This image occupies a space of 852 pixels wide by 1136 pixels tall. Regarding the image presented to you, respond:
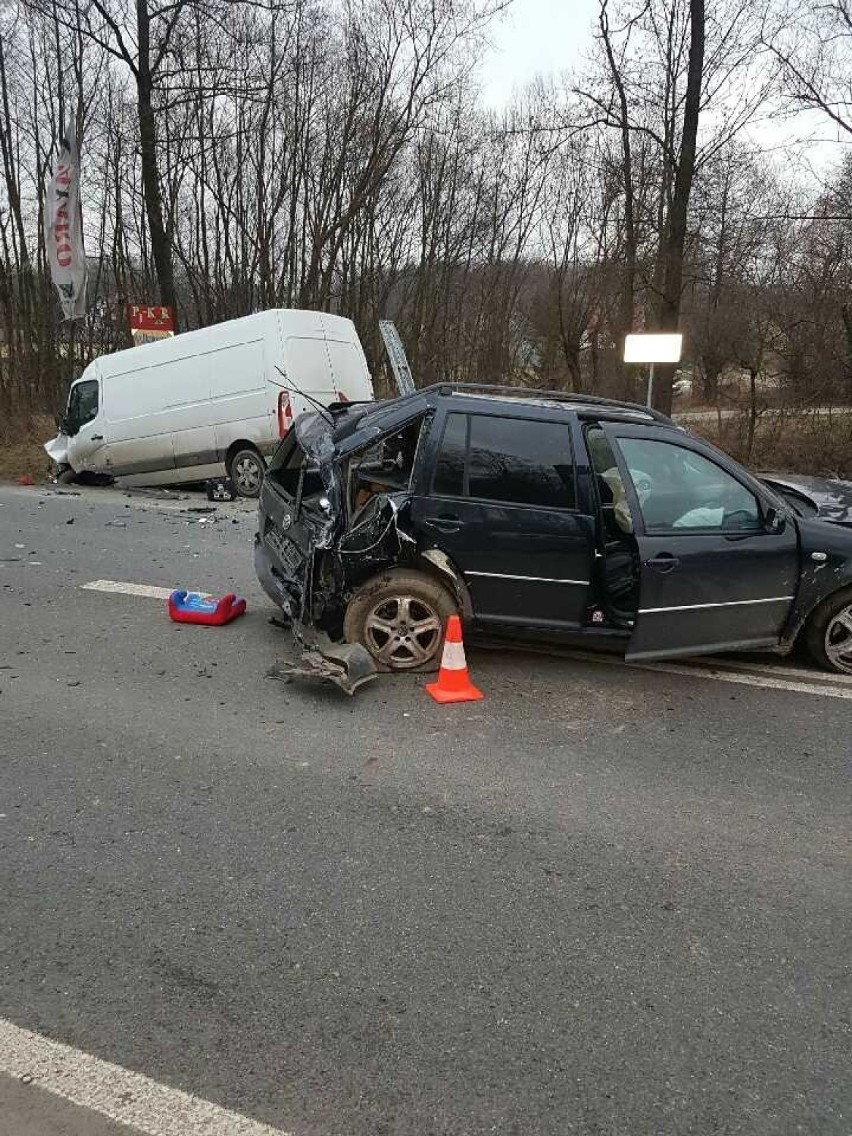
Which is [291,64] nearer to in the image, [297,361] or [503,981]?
[297,361]

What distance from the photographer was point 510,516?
4891mm

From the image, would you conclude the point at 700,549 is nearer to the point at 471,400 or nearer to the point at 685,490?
the point at 685,490

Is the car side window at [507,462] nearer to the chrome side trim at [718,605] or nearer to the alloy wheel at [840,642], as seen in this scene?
the chrome side trim at [718,605]

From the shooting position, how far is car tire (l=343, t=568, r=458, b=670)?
4.94 meters

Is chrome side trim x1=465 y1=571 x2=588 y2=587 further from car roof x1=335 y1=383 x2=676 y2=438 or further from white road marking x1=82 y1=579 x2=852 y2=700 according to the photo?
car roof x1=335 y1=383 x2=676 y2=438

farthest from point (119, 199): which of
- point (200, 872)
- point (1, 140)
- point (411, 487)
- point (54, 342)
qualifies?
point (200, 872)

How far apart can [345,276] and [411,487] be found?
74.5ft

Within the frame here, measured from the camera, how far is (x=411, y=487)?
16.2 ft

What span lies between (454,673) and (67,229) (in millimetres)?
15995

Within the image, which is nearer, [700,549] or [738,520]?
[700,549]

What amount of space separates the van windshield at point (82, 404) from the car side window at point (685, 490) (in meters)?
10.9

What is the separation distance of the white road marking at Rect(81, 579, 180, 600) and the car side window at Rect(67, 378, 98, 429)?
7114 mm

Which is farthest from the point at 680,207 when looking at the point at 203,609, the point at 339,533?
the point at 339,533

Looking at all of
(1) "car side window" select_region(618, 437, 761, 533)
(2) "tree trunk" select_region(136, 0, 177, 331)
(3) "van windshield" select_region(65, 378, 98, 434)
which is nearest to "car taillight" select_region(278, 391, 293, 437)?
(3) "van windshield" select_region(65, 378, 98, 434)
